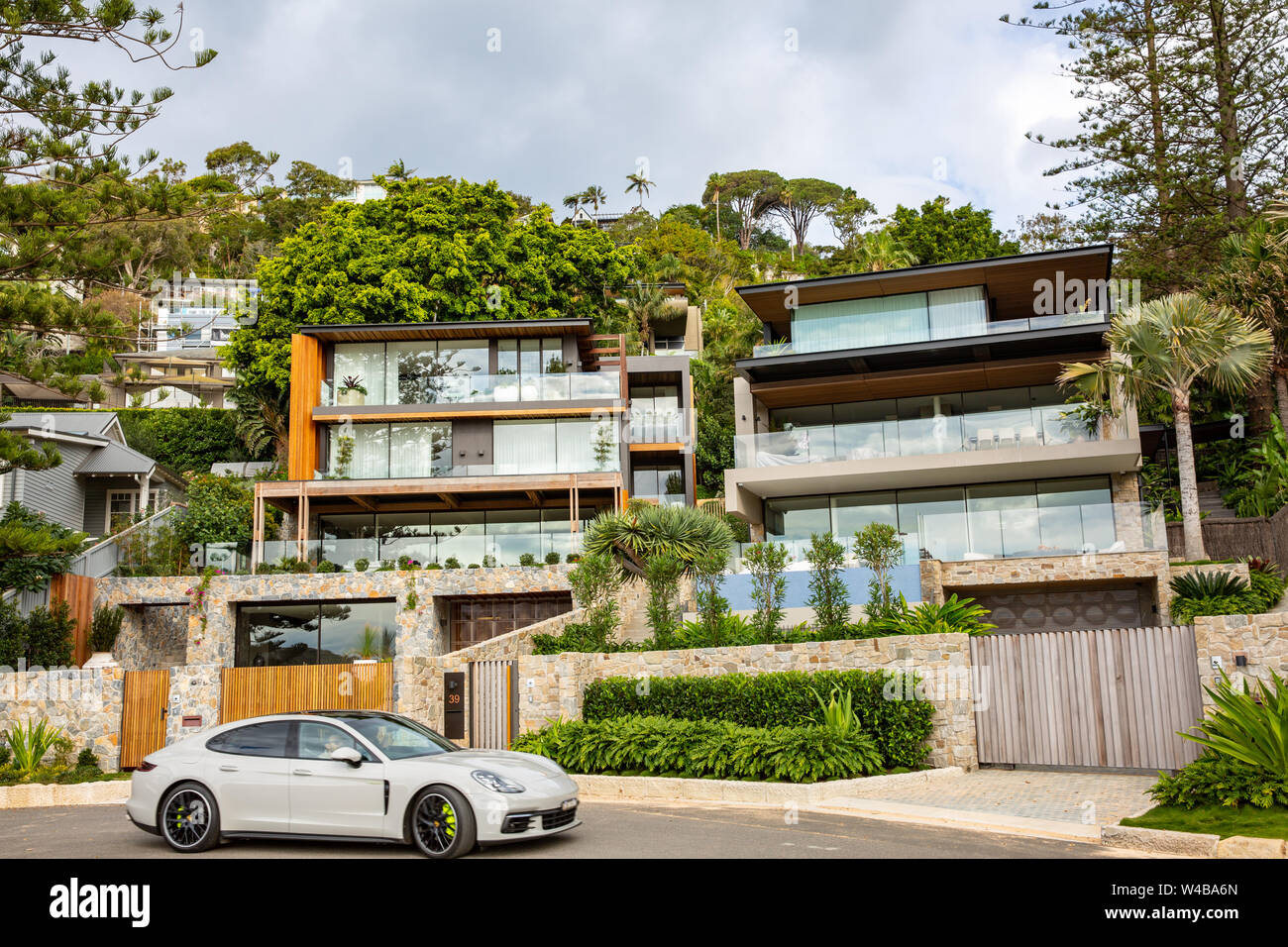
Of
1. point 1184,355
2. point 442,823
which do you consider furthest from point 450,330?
point 442,823

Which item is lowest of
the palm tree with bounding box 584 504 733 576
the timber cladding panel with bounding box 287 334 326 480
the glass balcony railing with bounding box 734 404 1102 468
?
the palm tree with bounding box 584 504 733 576

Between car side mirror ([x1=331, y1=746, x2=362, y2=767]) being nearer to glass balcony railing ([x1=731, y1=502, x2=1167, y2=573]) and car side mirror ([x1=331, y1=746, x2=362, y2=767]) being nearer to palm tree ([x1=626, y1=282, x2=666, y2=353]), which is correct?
glass balcony railing ([x1=731, y1=502, x2=1167, y2=573])

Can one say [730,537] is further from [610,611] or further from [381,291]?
[381,291]

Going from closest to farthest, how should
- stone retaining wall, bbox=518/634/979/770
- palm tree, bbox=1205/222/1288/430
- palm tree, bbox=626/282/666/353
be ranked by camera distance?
stone retaining wall, bbox=518/634/979/770
palm tree, bbox=1205/222/1288/430
palm tree, bbox=626/282/666/353

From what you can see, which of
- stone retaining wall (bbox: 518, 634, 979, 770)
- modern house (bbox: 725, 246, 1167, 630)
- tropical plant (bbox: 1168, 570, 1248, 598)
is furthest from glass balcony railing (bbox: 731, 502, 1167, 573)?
stone retaining wall (bbox: 518, 634, 979, 770)

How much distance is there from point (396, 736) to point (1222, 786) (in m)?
8.00

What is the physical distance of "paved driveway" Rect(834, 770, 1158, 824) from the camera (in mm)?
11875

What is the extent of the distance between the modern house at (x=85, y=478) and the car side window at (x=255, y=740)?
2294cm

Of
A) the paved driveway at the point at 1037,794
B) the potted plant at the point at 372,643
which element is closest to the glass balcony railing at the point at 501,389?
the potted plant at the point at 372,643

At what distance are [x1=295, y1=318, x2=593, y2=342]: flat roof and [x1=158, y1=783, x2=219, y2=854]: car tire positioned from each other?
24784 mm
